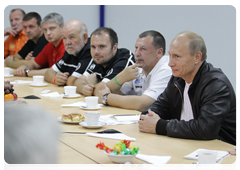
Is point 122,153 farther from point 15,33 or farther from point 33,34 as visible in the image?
point 15,33

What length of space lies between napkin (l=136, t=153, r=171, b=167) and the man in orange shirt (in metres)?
5.42

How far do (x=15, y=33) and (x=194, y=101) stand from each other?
5.14 meters

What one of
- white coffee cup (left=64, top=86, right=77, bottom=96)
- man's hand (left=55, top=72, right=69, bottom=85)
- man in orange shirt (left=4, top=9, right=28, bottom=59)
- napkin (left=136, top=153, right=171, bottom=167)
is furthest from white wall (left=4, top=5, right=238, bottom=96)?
napkin (left=136, top=153, right=171, bottom=167)

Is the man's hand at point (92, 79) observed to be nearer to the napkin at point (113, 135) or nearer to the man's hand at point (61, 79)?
the man's hand at point (61, 79)

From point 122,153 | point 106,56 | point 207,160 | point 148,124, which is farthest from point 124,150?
point 106,56

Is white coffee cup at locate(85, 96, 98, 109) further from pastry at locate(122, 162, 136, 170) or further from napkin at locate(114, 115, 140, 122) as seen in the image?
pastry at locate(122, 162, 136, 170)

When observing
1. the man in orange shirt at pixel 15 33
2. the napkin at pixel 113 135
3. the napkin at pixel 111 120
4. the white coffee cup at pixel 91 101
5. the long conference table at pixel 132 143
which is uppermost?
the man in orange shirt at pixel 15 33

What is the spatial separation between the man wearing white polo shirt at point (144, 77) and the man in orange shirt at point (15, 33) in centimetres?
388

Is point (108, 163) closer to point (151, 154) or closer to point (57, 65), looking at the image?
point (151, 154)

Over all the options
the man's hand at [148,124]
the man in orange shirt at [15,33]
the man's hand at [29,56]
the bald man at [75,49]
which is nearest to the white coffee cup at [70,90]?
the bald man at [75,49]

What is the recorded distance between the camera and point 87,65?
12.5 ft

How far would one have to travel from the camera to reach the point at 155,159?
1389mm

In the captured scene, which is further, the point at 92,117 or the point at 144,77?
the point at 144,77

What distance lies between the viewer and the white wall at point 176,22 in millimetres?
4332
